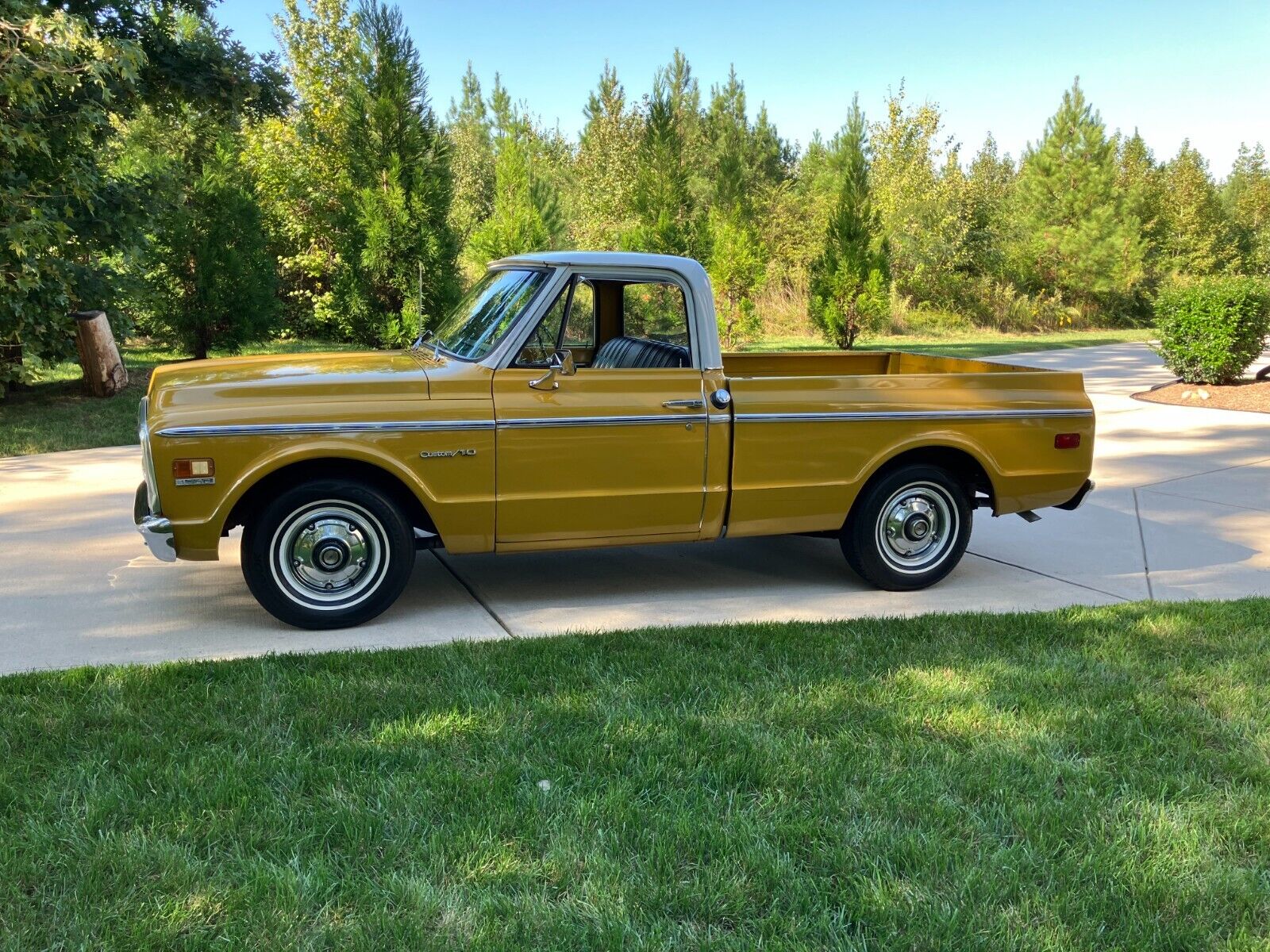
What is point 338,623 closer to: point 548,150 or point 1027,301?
point 1027,301

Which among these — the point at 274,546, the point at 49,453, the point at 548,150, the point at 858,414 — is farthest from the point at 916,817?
the point at 548,150

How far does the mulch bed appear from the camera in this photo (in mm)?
13891

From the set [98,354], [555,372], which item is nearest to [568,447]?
[555,372]

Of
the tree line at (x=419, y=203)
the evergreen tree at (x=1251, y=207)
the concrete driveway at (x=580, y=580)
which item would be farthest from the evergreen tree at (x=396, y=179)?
the evergreen tree at (x=1251, y=207)

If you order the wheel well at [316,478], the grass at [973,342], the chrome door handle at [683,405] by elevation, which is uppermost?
the chrome door handle at [683,405]

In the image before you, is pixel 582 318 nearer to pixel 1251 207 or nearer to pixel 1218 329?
pixel 1218 329

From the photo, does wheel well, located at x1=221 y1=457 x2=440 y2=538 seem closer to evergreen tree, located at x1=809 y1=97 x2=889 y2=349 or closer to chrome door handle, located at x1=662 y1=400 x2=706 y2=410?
chrome door handle, located at x1=662 y1=400 x2=706 y2=410

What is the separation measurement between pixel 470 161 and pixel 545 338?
145 feet

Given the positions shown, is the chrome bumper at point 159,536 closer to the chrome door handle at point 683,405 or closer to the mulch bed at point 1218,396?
the chrome door handle at point 683,405

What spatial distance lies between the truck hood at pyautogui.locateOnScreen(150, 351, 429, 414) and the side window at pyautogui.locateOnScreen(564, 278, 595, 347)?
834mm

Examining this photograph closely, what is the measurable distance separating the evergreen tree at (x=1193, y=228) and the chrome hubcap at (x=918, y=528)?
115 ft

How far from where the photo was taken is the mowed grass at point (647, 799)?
2912 millimetres

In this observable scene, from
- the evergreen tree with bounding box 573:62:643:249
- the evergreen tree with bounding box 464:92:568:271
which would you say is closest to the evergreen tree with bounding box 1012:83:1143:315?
the evergreen tree with bounding box 573:62:643:249

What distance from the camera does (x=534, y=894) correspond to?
300 cm
